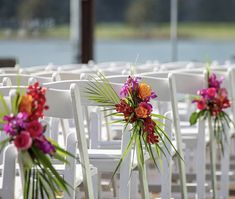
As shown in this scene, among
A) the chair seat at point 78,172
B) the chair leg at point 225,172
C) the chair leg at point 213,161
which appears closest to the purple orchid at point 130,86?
the chair seat at point 78,172

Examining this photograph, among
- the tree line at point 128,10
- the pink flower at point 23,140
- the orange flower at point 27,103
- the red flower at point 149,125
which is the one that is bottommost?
the red flower at point 149,125

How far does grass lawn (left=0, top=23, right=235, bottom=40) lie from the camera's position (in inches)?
586

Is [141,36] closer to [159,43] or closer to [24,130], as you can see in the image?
[159,43]

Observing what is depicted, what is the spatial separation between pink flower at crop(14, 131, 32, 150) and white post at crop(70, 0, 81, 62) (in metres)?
10.2

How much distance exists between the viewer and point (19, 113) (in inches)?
137

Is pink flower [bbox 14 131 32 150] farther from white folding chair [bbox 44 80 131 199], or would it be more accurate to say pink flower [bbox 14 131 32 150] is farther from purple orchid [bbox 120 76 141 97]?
purple orchid [bbox 120 76 141 97]

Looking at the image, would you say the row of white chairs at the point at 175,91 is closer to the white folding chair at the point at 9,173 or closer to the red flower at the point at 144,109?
the red flower at the point at 144,109

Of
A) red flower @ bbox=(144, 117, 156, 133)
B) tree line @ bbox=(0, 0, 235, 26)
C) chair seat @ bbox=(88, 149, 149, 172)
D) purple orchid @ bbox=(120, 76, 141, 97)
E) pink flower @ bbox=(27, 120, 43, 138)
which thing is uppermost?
tree line @ bbox=(0, 0, 235, 26)

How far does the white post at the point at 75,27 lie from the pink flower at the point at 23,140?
33.4 feet

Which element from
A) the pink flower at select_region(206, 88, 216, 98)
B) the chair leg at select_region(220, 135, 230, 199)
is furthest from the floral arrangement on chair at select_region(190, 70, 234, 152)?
the chair leg at select_region(220, 135, 230, 199)

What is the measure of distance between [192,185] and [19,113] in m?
3.54

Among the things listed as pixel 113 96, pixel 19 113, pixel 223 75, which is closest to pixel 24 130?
pixel 19 113

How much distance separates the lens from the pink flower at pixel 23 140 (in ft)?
11.2

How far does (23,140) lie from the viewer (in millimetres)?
3428
